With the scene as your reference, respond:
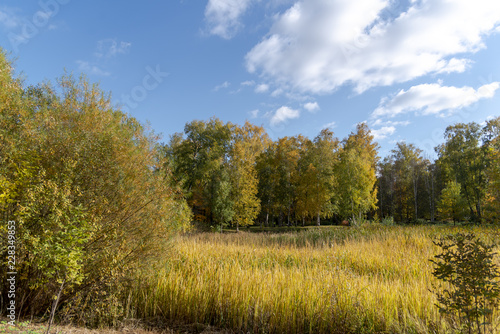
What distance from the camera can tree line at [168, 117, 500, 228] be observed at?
2331cm

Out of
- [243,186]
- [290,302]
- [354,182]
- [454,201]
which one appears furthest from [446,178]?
[290,302]

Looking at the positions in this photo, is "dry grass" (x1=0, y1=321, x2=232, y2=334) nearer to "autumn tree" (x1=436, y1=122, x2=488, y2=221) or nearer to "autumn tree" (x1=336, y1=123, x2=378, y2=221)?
"autumn tree" (x1=336, y1=123, x2=378, y2=221)

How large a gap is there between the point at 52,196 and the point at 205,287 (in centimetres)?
283

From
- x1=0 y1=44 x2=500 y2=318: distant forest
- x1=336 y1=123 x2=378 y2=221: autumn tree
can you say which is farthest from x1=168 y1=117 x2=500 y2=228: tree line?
x1=0 y1=44 x2=500 y2=318: distant forest

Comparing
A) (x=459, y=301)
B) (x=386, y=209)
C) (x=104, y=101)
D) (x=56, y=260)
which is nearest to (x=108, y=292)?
(x=56, y=260)

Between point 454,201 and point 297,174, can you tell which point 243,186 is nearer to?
point 297,174

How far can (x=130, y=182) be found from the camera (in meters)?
4.58

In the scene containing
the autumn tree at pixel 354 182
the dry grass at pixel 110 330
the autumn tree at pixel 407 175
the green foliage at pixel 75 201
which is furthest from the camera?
the autumn tree at pixel 407 175

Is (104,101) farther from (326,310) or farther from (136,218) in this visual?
(326,310)

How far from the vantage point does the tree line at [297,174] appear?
23312 millimetres

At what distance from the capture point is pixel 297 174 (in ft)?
94.7

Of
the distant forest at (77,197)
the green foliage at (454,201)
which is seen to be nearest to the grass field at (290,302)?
the distant forest at (77,197)

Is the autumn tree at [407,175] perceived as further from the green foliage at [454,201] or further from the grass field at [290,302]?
the grass field at [290,302]

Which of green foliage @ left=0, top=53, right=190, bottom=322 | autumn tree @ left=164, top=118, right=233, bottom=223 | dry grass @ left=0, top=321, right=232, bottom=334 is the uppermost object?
autumn tree @ left=164, top=118, right=233, bottom=223
